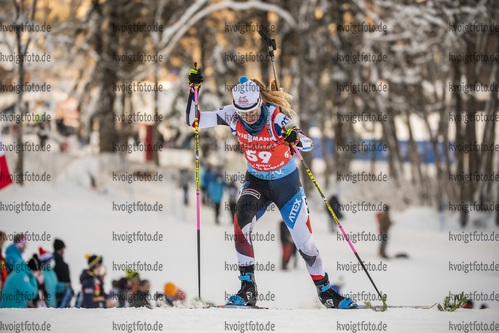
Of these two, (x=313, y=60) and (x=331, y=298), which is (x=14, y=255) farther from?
(x=313, y=60)

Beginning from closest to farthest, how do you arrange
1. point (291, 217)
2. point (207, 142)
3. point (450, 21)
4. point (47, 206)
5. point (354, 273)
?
point (291, 217) < point (354, 273) < point (47, 206) < point (450, 21) < point (207, 142)

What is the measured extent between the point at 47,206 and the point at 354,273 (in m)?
9.44

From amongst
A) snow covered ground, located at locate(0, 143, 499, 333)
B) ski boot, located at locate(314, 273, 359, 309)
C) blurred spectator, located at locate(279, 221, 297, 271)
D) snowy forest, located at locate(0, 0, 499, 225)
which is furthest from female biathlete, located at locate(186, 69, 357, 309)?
snowy forest, located at locate(0, 0, 499, 225)

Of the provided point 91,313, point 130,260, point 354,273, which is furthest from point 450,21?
point 91,313

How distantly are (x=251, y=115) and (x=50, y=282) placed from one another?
4.23 metres

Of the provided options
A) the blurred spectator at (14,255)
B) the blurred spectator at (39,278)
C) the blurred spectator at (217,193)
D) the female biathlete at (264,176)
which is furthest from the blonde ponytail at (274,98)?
the blurred spectator at (217,193)

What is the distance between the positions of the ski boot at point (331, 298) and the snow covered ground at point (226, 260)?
0.86 feet

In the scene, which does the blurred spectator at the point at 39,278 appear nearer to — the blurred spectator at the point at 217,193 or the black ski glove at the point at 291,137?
the black ski glove at the point at 291,137

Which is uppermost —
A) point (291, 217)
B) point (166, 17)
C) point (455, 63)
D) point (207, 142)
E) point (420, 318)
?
point (166, 17)

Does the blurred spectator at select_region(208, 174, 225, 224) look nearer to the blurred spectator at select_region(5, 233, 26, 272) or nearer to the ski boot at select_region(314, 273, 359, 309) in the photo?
the blurred spectator at select_region(5, 233, 26, 272)

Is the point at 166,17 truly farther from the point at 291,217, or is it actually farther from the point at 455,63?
the point at 291,217

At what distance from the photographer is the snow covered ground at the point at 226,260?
15.6 feet

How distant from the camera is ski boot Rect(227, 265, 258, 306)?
538 cm

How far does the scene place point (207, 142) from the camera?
27969 mm
